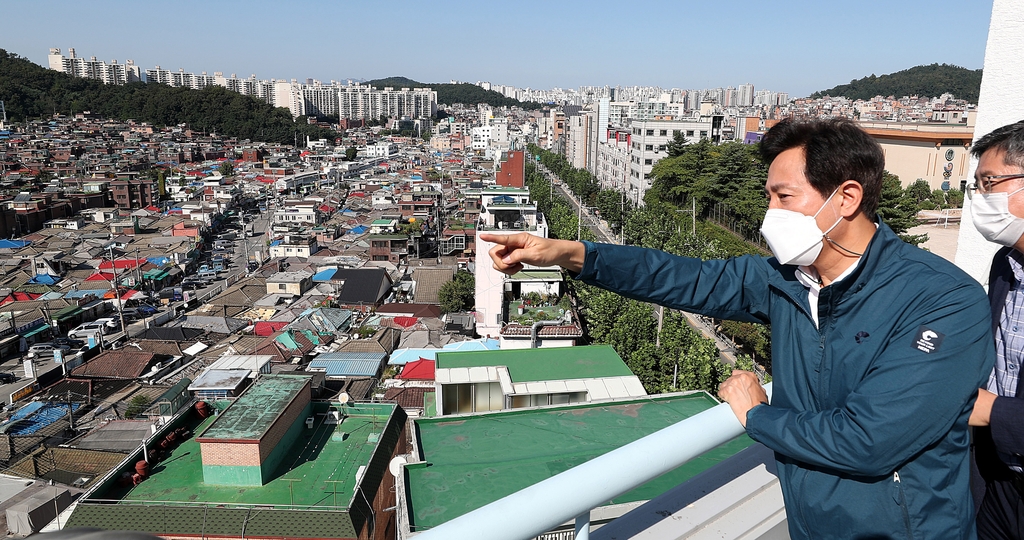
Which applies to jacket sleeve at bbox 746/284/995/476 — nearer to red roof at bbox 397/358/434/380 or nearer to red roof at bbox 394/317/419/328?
red roof at bbox 397/358/434/380

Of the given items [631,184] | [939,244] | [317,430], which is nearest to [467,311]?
[317,430]

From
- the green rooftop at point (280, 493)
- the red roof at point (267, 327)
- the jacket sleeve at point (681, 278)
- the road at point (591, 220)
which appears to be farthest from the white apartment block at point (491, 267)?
the jacket sleeve at point (681, 278)

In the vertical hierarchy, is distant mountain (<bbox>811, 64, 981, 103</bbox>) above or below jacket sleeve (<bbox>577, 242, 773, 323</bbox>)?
above

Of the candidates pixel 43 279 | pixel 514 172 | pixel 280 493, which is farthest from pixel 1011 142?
pixel 514 172

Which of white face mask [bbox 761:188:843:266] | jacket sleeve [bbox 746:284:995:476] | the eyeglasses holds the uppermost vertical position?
the eyeglasses

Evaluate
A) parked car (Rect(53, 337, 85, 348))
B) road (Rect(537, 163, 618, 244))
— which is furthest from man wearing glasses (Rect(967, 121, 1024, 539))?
parked car (Rect(53, 337, 85, 348))

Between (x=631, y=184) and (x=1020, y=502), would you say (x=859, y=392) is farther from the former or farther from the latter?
(x=631, y=184)

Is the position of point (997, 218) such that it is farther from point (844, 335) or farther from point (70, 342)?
point (70, 342)
